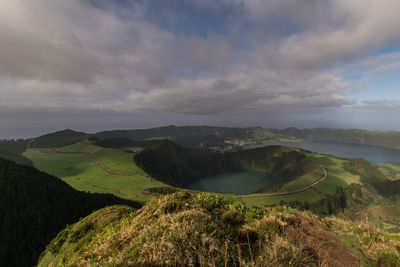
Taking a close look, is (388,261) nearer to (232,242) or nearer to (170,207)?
(232,242)

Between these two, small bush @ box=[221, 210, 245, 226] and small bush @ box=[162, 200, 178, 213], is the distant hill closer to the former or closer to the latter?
small bush @ box=[162, 200, 178, 213]

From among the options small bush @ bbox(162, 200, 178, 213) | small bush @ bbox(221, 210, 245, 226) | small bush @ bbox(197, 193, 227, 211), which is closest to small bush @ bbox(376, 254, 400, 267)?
small bush @ bbox(221, 210, 245, 226)

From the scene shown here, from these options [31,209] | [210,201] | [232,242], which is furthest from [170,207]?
[31,209]

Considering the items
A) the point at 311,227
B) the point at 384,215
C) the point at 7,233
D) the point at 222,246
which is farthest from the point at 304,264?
the point at 384,215

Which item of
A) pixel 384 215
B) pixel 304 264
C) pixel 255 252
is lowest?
pixel 384 215

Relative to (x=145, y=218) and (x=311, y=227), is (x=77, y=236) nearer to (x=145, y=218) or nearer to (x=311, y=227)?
(x=145, y=218)

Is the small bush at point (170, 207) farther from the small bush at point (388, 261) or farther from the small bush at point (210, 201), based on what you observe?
the small bush at point (388, 261)
